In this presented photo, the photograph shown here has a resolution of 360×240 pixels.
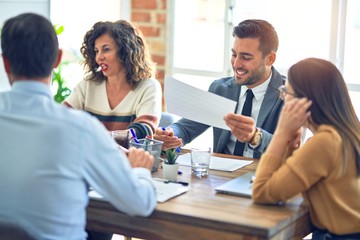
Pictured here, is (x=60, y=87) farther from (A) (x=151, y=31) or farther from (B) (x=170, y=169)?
(B) (x=170, y=169)

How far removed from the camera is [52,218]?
160 cm

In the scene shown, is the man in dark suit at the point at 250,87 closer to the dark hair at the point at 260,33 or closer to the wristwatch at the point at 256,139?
the dark hair at the point at 260,33

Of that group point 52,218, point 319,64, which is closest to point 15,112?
point 52,218

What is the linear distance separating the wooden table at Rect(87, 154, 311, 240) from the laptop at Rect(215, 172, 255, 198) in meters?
0.02

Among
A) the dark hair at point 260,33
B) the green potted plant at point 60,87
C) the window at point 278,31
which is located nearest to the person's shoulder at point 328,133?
the dark hair at point 260,33

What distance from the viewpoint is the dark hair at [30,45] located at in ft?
5.38

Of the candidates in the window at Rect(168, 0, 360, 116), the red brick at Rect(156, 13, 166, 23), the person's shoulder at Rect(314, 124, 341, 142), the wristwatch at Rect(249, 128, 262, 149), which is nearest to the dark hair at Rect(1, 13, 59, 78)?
the person's shoulder at Rect(314, 124, 341, 142)

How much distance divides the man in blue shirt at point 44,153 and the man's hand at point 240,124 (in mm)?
745

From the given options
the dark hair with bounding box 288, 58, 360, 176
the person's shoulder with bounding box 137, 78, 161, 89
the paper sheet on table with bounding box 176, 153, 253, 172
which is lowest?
the paper sheet on table with bounding box 176, 153, 253, 172

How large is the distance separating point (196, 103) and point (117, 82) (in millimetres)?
653

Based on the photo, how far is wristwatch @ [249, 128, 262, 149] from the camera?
8.16 feet

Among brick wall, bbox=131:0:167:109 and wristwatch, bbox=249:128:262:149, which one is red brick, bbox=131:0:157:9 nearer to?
brick wall, bbox=131:0:167:109

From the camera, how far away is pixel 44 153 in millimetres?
1576

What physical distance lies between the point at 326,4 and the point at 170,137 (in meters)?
1.41
